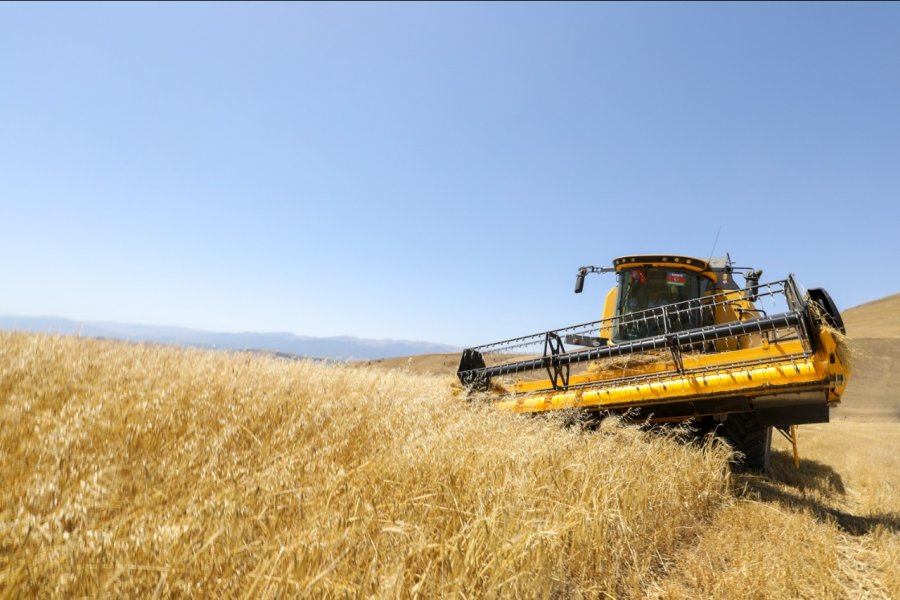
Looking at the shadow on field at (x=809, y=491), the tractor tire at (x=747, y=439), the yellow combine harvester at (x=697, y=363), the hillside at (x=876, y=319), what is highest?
the hillside at (x=876, y=319)

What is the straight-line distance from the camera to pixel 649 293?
7.34 metres

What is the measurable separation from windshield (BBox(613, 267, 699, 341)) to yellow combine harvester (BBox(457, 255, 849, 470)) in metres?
0.02

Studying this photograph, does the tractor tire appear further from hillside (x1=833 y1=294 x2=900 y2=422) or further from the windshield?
hillside (x1=833 y1=294 x2=900 y2=422)

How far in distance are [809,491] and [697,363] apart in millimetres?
1793


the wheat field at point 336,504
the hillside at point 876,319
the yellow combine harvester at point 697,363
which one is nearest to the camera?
the wheat field at point 336,504

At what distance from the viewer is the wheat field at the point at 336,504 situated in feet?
4.54

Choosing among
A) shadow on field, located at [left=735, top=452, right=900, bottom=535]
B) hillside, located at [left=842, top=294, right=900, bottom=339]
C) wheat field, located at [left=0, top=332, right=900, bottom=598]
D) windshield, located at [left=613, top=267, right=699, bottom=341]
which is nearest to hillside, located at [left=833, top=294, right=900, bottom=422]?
hillside, located at [left=842, top=294, right=900, bottom=339]

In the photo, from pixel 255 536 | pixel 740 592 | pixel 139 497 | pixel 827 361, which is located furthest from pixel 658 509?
pixel 139 497

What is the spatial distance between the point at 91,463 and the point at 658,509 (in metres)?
3.16

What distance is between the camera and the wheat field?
1385mm

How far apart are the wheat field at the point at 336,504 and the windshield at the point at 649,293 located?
130 inches

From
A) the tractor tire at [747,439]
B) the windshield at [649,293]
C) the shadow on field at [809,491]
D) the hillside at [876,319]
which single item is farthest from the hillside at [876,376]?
the tractor tire at [747,439]

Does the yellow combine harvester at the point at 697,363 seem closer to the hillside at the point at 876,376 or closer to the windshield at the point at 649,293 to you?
the windshield at the point at 649,293

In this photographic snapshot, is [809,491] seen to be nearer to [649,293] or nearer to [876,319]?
[649,293]
